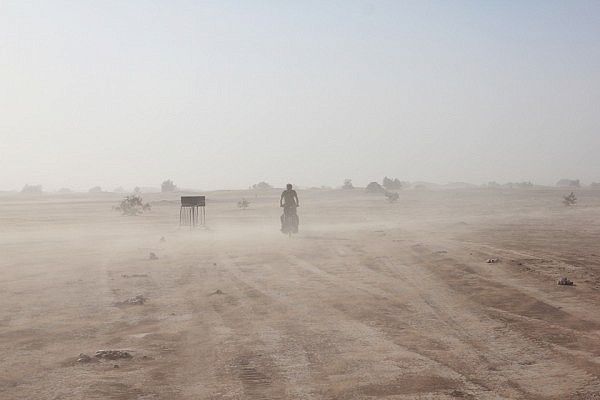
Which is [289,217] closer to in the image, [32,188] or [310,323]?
[310,323]

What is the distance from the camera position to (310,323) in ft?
29.4

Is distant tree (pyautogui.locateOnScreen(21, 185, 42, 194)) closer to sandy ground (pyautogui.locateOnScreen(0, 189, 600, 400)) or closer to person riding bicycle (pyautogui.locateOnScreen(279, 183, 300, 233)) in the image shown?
person riding bicycle (pyautogui.locateOnScreen(279, 183, 300, 233))

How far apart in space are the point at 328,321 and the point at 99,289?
5.84m

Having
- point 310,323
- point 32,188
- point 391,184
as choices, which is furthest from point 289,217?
point 32,188

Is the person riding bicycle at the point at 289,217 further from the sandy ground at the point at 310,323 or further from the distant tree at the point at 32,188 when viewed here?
the distant tree at the point at 32,188

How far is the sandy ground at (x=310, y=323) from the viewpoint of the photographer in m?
6.31

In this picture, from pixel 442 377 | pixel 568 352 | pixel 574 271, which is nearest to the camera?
pixel 442 377

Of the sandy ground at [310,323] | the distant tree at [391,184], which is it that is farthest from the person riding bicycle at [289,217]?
the distant tree at [391,184]

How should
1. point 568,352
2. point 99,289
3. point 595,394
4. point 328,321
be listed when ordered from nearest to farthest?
point 595,394, point 568,352, point 328,321, point 99,289

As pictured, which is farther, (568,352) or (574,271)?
(574,271)

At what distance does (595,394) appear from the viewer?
19.3 feet

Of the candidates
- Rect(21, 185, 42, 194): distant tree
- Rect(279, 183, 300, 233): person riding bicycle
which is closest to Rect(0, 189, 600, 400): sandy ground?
Rect(279, 183, 300, 233): person riding bicycle

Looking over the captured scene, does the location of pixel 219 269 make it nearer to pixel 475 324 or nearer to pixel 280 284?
pixel 280 284

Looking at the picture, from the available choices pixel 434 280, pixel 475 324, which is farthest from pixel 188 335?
pixel 434 280
